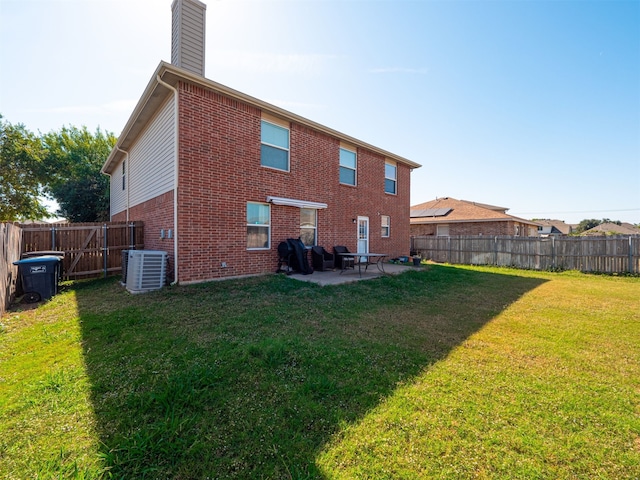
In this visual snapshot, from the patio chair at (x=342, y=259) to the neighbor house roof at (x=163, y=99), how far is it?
14.3 feet

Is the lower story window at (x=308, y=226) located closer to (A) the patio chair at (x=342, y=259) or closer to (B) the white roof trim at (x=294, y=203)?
(B) the white roof trim at (x=294, y=203)

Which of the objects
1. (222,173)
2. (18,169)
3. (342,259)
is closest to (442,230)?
(342,259)

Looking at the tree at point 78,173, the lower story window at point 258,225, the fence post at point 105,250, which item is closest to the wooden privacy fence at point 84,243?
the fence post at point 105,250

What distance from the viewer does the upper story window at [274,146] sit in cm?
855

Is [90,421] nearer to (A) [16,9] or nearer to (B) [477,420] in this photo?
(B) [477,420]

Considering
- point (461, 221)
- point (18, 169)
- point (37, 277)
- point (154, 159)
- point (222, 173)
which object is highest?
point (18, 169)

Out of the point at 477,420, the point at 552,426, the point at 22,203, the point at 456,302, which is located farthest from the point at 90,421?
the point at 22,203

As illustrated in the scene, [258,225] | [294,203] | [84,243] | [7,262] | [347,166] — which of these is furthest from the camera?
[347,166]

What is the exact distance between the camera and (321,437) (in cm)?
207

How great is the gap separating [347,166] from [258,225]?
16.5 feet

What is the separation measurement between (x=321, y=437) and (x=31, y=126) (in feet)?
99.0

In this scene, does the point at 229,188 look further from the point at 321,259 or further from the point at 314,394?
the point at 314,394

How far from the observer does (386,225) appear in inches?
527

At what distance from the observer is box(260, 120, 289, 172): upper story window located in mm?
8547
